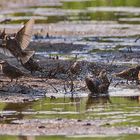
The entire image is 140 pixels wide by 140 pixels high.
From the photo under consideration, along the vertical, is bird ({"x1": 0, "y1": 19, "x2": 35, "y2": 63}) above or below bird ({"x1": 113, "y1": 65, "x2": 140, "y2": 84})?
above

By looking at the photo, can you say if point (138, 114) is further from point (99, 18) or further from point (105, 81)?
point (99, 18)

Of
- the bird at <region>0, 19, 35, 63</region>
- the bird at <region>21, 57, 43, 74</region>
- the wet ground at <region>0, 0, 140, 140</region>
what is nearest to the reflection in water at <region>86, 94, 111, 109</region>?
the wet ground at <region>0, 0, 140, 140</region>

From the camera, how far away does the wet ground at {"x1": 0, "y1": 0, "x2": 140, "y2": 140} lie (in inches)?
477

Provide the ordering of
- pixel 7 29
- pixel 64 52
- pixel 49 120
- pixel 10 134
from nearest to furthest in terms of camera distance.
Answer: pixel 10 134
pixel 49 120
pixel 64 52
pixel 7 29

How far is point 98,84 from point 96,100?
0.65m

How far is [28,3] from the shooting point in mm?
41562

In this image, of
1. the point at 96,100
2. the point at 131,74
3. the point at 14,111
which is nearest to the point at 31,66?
the point at 131,74

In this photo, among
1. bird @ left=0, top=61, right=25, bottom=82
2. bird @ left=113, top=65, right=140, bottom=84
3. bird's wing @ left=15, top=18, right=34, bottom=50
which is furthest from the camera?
bird @ left=113, top=65, right=140, bottom=84

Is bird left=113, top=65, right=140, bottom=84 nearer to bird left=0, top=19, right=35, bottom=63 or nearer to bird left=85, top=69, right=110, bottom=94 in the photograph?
bird left=85, top=69, right=110, bottom=94

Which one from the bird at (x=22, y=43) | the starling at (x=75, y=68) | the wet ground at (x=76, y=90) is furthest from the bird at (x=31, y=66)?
the bird at (x=22, y=43)

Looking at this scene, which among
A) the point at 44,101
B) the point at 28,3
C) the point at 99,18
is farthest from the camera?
the point at 28,3

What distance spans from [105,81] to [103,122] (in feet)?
9.31

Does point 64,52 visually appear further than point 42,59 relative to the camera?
Yes

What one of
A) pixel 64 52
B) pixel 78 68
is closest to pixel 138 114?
pixel 78 68
